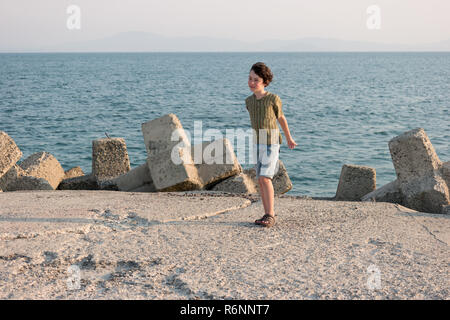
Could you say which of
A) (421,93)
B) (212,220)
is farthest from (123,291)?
(421,93)

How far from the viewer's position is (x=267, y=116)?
4.14 m

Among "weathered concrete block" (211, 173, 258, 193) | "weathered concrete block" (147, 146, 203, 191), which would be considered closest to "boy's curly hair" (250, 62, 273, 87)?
"weathered concrete block" (147, 146, 203, 191)

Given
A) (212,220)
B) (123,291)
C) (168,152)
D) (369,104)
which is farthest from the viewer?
(369,104)

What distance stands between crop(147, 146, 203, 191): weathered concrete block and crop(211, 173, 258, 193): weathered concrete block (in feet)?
0.86

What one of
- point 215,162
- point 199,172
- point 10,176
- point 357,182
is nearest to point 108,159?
point 10,176

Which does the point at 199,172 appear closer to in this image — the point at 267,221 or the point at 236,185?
the point at 236,185

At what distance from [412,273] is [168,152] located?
3.72 m

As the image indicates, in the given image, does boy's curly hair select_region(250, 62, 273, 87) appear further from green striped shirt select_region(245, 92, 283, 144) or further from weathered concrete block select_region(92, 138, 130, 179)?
weathered concrete block select_region(92, 138, 130, 179)

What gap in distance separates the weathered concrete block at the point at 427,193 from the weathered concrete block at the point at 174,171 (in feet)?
8.36

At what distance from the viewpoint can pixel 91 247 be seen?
3.55m

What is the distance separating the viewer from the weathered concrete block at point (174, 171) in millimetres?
6117

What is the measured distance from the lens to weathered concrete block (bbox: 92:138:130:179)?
7535 millimetres
